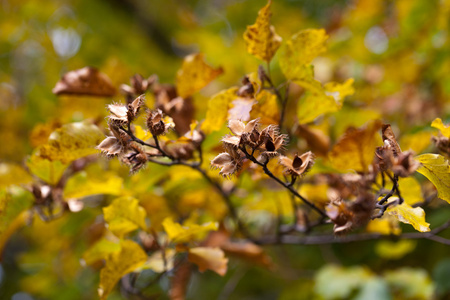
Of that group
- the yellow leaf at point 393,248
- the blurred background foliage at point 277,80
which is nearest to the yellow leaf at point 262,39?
the blurred background foliage at point 277,80

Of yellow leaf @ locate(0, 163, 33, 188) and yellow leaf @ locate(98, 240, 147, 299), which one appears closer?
yellow leaf @ locate(98, 240, 147, 299)

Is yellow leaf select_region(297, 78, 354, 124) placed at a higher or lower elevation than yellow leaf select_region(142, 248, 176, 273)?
higher

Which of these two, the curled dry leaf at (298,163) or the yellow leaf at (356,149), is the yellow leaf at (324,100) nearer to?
the yellow leaf at (356,149)

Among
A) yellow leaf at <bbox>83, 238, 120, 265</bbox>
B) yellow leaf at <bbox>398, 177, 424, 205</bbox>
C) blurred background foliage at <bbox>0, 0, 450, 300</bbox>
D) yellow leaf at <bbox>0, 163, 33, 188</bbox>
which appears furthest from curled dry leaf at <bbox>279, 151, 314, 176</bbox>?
yellow leaf at <bbox>0, 163, 33, 188</bbox>

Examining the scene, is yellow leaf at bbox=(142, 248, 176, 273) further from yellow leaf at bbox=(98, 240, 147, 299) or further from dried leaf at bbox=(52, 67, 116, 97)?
dried leaf at bbox=(52, 67, 116, 97)

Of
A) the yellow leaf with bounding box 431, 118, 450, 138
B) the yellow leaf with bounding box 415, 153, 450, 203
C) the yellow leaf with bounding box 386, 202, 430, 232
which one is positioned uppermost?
the yellow leaf with bounding box 431, 118, 450, 138

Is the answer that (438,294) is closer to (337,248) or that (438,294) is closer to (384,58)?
(337,248)

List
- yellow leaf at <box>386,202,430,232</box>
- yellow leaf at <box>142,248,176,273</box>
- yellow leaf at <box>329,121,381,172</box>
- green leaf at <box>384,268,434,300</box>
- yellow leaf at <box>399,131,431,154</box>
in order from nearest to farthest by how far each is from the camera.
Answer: yellow leaf at <box>386,202,430,232</box> < yellow leaf at <box>329,121,381,172</box> < yellow leaf at <box>142,248,176,273</box> < yellow leaf at <box>399,131,431,154</box> < green leaf at <box>384,268,434,300</box>
